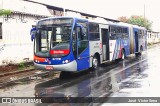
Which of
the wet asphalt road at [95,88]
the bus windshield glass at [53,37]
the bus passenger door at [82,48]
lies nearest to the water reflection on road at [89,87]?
the wet asphalt road at [95,88]

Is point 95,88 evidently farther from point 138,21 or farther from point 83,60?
point 138,21

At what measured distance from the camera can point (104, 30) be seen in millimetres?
18812

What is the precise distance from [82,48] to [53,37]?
1818mm

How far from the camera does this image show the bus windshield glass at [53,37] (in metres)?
13.6

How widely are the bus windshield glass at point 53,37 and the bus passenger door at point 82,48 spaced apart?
70cm

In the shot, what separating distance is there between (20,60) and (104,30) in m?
6.47

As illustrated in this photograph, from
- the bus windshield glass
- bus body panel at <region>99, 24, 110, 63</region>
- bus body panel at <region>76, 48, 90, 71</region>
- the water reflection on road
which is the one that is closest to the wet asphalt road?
the water reflection on road

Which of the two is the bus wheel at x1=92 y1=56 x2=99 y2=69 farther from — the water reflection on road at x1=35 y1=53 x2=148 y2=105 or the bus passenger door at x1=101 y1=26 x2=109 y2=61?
the water reflection on road at x1=35 y1=53 x2=148 y2=105

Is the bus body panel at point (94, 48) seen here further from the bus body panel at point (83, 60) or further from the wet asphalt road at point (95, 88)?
the wet asphalt road at point (95, 88)

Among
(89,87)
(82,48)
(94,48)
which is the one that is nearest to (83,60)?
(82,48)

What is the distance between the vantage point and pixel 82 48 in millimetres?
14719

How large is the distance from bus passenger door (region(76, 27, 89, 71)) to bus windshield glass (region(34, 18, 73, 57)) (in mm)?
703

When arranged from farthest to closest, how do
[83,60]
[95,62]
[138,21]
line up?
[138,21], [95,62], [83,60]

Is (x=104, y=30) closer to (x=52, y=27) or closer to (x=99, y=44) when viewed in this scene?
(x=99, y=44)
